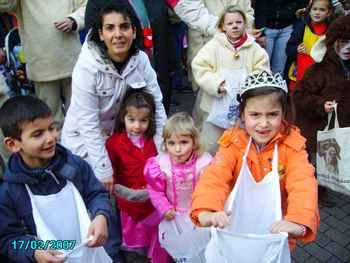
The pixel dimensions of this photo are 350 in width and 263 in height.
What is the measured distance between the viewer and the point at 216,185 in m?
1.97

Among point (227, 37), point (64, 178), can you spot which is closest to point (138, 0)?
point (227, 37)

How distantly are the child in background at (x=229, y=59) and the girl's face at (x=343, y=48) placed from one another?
1.98ft

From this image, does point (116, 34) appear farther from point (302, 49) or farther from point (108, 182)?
point (302, 49)

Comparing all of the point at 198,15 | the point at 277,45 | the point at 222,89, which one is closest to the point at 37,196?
the point at 222,89

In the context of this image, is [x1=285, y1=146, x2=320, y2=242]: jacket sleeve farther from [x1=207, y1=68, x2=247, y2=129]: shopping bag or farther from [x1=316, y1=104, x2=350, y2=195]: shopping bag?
[x1=207, y1=68, x2=247, y2=129]: shopping bag

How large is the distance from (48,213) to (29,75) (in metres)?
2.32

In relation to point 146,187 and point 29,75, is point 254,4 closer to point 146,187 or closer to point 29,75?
point 29,75

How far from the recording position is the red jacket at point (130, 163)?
2744mm

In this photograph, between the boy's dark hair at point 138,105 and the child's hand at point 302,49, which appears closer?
the boy's dark hair at point 138,105

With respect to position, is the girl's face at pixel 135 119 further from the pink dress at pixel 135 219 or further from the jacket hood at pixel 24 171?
the jacket hood at pixel 24 171

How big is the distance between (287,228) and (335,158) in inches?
55.8

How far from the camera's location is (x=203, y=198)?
1864 mm

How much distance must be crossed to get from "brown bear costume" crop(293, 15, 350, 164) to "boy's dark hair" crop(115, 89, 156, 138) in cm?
140
